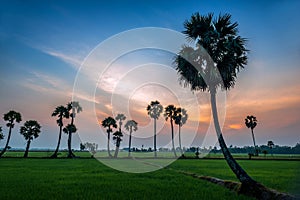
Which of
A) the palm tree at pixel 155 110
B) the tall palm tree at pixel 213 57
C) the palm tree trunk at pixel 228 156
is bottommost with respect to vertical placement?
the palm tree trunk at pixel 228 156

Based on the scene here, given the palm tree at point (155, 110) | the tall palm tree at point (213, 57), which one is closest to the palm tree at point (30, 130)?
the palm tree at point (155, 110)

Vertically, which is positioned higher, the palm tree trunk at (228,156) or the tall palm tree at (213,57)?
the tall palm tree at (213,57)

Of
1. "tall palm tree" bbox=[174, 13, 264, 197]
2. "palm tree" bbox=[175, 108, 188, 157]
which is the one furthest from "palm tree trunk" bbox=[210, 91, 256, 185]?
"palm tree" bbox=[175, 108, 188, 157]

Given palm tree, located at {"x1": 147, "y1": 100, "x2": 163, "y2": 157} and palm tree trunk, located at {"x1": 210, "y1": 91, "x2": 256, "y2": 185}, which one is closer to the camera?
palm tree trunk, located at {"x1": 210, "y1": 91, "x2": 256, "y2": 185}

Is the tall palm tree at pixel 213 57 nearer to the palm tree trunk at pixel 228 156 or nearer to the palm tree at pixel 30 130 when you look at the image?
the palm tree trunk at pixel 228 156

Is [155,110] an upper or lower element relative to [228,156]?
upper

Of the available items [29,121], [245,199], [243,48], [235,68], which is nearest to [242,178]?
[245,199]

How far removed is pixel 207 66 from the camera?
16422mm

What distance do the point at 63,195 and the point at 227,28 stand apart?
45.2 feet

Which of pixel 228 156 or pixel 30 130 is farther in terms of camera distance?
pixel 30 130

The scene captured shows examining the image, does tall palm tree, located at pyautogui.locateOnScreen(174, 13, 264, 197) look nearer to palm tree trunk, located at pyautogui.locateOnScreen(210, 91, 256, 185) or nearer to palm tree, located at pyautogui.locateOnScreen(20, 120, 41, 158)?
palm tree trunk, located at pyautogui.locateOnScreen(210, 91, 256, 185)

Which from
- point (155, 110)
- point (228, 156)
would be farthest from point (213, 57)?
point (155, 110)

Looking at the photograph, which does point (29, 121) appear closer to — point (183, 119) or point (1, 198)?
point (183, 119)

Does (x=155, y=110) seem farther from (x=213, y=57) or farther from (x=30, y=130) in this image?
(x=213, y=57)
